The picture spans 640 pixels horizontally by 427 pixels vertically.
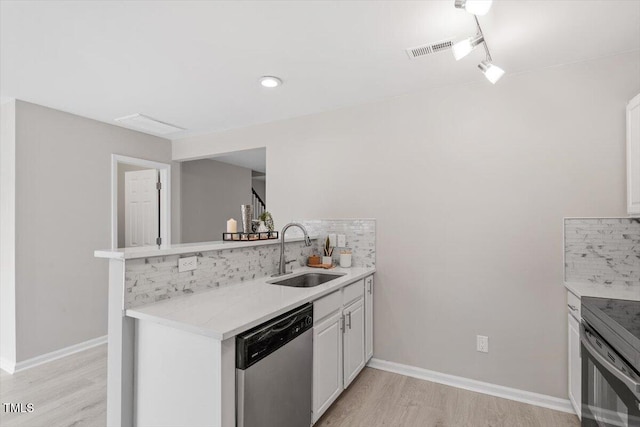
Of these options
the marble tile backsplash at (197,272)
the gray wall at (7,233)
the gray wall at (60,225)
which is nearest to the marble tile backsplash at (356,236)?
the marble tile backsplash at (197,272)

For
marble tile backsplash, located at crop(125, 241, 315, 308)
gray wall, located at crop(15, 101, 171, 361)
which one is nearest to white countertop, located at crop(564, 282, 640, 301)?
marble tile backsplash, located at crop(125, 241, 315, 308)

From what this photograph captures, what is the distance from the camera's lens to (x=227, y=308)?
1.66 meters

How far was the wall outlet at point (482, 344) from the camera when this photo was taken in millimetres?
2561

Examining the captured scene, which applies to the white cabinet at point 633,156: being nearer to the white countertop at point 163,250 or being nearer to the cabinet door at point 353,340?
the cabinet door at point 353,340

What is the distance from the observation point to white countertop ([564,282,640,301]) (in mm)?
1903

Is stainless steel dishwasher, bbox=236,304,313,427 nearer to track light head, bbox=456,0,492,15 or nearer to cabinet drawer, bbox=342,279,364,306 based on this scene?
cabinet drawer, bbox=342,279,364,306

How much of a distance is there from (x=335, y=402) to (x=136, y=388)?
54.6 inches

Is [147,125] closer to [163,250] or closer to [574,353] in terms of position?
→ [163,250]

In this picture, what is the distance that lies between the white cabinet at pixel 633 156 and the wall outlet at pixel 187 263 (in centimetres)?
274

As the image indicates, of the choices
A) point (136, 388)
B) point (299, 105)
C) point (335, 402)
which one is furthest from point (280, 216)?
point (136, 388)

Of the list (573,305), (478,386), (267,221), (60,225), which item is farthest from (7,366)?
(573,305)

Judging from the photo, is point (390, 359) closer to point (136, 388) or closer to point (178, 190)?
point (136, 388)

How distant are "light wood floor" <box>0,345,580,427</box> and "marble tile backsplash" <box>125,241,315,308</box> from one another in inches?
45.1

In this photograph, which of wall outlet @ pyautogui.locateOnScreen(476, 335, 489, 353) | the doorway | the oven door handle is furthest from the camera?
the doorway
